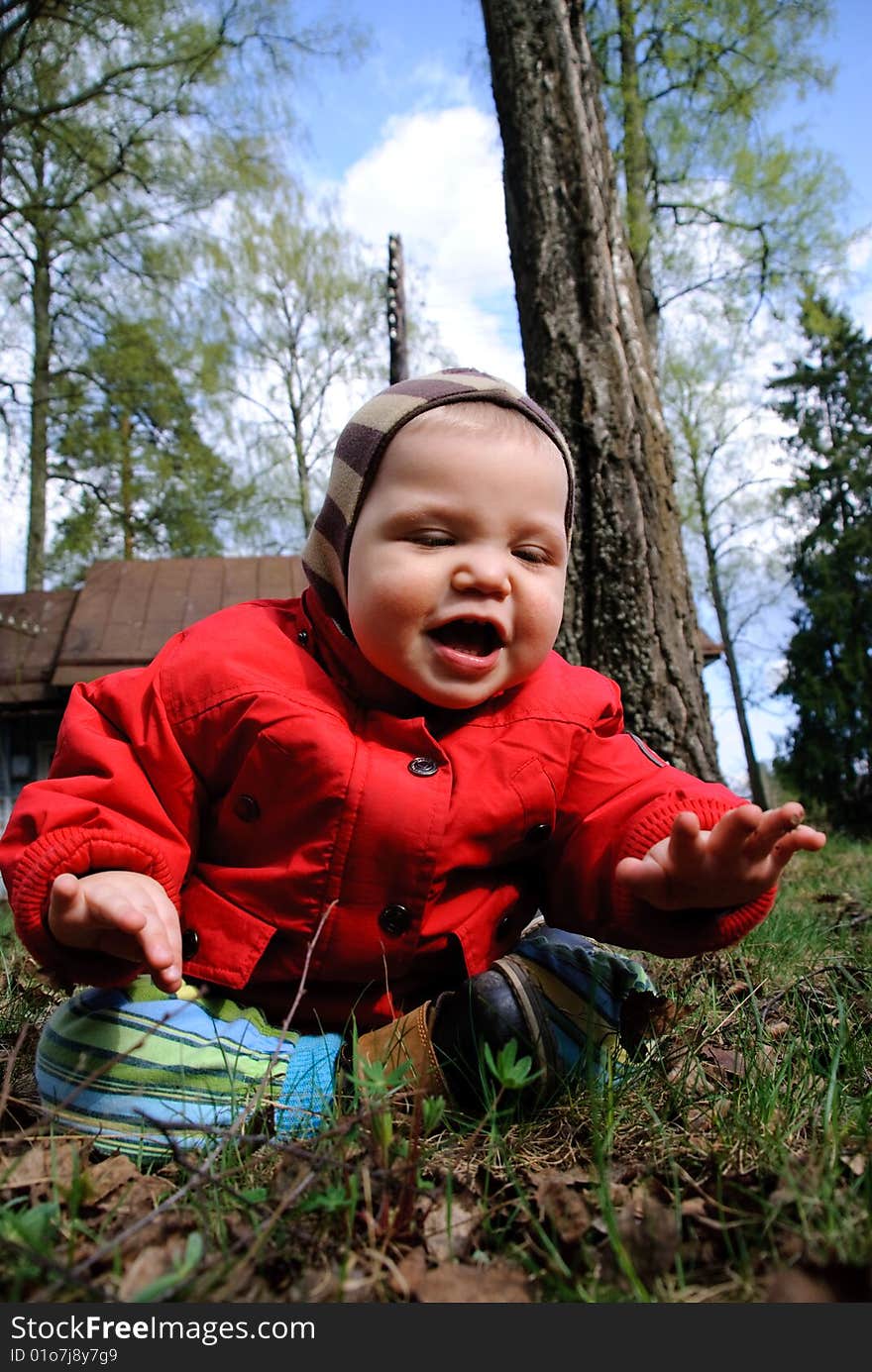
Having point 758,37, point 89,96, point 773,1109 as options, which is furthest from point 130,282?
point 773,1109

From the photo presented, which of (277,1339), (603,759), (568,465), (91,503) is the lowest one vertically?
(277,1339)

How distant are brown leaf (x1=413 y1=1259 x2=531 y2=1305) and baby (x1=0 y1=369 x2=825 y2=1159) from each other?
455mm

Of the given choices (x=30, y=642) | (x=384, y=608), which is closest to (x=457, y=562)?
(x=384, y=608)

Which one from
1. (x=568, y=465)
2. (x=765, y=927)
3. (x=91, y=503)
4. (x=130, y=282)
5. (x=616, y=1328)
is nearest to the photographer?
(x=616, y=1328)

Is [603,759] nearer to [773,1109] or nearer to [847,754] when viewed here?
[773,1109]

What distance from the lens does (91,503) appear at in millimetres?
18125

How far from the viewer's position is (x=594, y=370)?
3.41 m

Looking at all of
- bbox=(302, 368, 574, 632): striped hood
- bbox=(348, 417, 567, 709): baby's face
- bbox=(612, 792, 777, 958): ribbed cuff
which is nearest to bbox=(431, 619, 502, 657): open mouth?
bbox=(348, 417, 567, 709): baby's face

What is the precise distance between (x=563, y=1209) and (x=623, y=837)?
30.6 inches

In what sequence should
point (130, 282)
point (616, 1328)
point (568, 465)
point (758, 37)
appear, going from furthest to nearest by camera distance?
point (130, 282), point (758, 37), point (568, 465), point (616, 1328)

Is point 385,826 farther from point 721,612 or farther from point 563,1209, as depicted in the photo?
point 721,612

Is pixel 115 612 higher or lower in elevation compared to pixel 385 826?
higher

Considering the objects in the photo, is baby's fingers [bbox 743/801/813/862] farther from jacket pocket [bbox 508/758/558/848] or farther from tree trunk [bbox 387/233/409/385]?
tree trunk [bbox 387/233/409/385]

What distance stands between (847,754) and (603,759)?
1331 cm
